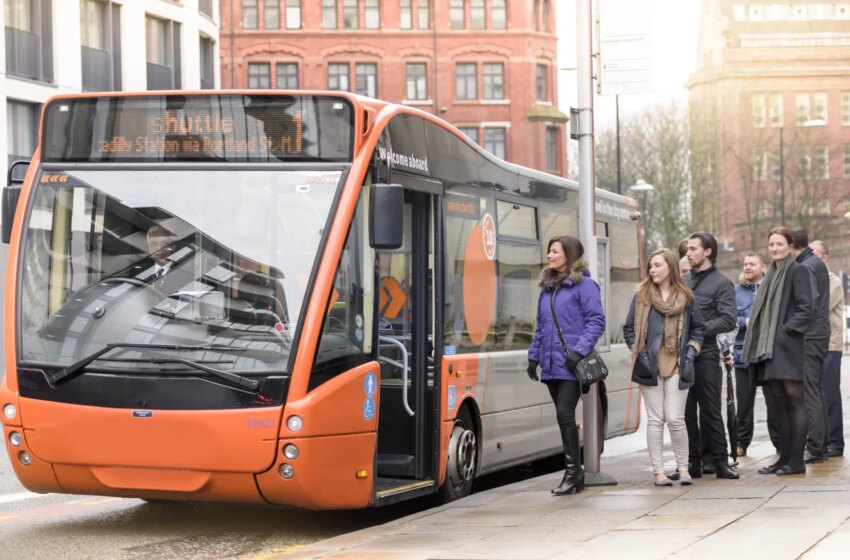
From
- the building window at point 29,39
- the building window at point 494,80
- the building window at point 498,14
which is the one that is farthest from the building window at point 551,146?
the building window at point 29,39

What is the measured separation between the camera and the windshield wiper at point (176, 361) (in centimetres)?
938

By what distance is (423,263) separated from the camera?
11.2 m

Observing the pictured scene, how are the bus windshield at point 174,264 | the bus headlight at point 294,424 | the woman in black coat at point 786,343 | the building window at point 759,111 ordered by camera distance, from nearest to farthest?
the bus headlight at point 294,424, the bus windshield at point 174,264, the woman in black coat at point 786,343, the building window at point 759,111

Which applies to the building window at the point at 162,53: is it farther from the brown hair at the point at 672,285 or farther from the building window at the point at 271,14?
the building window at the point at 271,14

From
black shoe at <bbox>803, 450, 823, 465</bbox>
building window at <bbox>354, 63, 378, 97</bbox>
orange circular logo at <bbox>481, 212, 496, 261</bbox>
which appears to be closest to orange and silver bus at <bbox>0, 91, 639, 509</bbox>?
orange circular logo at <bbox>481, 212, 496, 261</bbox>

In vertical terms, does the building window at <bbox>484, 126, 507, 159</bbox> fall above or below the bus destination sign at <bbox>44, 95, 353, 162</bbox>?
above

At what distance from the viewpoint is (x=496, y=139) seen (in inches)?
3093

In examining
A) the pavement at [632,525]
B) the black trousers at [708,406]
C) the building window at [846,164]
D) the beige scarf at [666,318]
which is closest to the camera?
the pavement at [632,525]

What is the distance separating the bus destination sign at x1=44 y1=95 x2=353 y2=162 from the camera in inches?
393

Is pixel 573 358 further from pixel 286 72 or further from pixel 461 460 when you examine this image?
pixel 286 72

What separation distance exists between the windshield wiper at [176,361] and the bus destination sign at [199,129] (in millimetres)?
1274

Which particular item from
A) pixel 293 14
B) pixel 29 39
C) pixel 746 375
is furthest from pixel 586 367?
pixel 293 14

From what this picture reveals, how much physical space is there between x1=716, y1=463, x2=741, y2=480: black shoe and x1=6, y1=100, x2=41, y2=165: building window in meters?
27.3

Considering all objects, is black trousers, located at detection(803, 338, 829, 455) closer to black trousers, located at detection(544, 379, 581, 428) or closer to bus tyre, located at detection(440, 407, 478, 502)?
black trousers, located at detection(544, 379, 581, 428)
